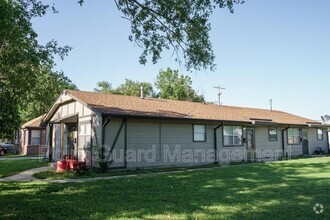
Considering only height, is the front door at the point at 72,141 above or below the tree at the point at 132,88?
below

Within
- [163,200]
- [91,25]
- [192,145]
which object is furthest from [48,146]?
[163,200]

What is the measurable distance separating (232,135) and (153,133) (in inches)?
249

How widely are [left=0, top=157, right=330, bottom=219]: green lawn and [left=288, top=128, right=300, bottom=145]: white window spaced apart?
47.2 ft

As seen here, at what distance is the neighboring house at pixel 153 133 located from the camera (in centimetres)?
1498

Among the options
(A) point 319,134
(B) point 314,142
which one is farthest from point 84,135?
(A) point 319,134

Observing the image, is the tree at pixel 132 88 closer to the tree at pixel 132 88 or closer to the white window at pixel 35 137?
the tree at pixel 132 88

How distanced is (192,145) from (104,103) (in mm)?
5557

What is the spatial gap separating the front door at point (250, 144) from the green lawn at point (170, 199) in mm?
10102

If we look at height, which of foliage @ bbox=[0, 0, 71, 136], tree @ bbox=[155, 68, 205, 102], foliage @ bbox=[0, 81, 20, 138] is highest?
tree @ bbox=[155, 68, 205, 102]

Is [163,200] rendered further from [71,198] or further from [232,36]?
[232,36]

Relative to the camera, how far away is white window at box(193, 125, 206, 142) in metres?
18.2

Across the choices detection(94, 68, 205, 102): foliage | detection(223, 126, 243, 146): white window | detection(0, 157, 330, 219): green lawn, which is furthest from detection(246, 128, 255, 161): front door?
detection(94, 68, 205, 102): foliage

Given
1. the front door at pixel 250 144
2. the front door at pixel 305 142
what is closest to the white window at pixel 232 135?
the front door at pixel 250 144

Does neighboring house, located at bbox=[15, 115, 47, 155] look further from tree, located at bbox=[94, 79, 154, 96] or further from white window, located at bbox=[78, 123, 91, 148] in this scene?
tree, located at bbox=[94, 79, 154, 96]
